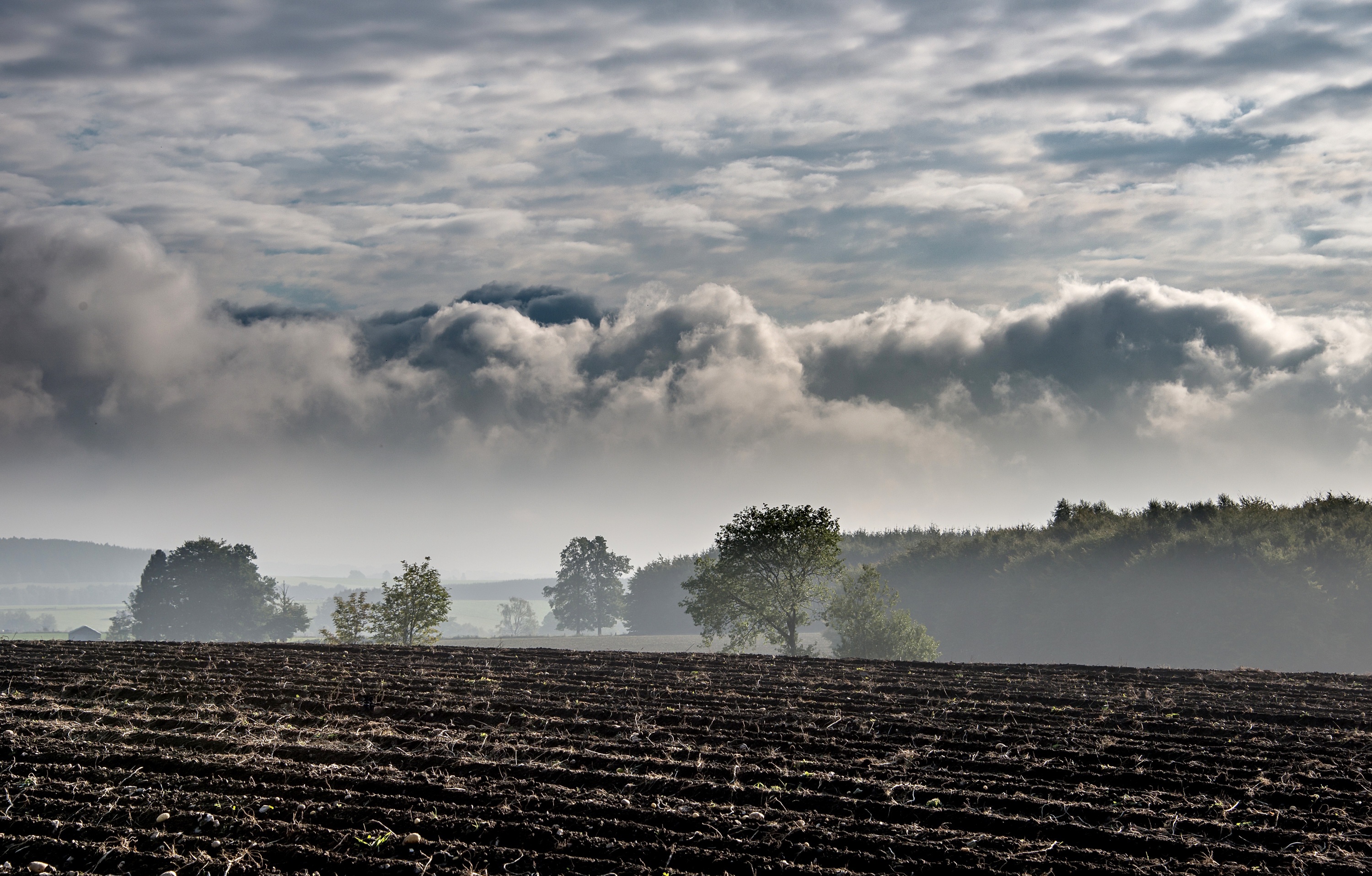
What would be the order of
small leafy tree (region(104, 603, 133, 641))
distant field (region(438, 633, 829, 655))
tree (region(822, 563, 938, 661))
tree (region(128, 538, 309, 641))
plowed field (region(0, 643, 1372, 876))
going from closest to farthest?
plowed field (region(0, 643, 1372, 876)) < tree (region(822, 563, 938, 661)) < distant field (region(438, 633, 829, 655)) < tree (region(128, 538, 309, 641)) < small leafy tree (region(104, 603, 133, 641))

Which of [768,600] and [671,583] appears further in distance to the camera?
[671,583]

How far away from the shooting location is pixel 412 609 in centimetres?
5494

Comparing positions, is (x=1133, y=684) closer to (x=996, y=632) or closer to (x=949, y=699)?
(x=949, y=699)

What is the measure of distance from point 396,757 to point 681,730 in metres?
5.05

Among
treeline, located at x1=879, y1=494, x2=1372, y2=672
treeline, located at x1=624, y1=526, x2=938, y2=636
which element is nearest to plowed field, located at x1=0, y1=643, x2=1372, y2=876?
treeline, located at x1=879, y1=494, x2=1372, y2=672

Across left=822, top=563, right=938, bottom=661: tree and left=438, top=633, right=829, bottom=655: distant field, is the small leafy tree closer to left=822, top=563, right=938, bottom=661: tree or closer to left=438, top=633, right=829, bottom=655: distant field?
left=438, top=633, right=829, bottom=655: distant field

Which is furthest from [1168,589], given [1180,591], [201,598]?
[201,598]

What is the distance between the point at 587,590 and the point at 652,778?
369 feet

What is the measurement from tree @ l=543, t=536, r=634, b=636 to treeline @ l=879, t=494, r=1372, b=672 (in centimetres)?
5724

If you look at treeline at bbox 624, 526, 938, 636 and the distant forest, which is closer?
the distant forest

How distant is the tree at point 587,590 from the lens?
119625 millimetres

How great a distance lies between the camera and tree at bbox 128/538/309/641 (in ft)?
340

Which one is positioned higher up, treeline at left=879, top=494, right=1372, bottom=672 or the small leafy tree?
treeline at left=879, top=494, right=1372, bottom=672

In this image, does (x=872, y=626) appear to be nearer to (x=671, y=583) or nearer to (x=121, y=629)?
(x=671, y=583)
